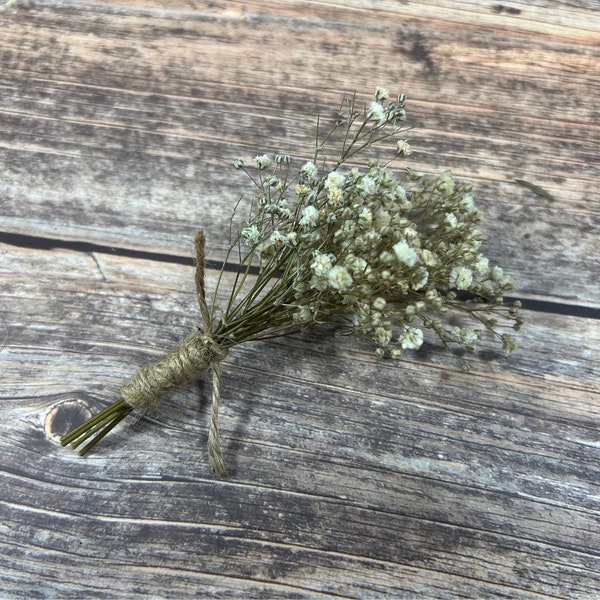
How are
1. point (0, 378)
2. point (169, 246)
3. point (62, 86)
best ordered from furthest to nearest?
point (62, 86), point (169, 246), point (0, 378)

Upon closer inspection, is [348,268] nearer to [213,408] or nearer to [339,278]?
[339,278]

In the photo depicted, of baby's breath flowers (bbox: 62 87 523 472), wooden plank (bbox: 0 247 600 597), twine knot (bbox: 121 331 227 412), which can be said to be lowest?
wooden plank (bbox: 0 247 600 597)

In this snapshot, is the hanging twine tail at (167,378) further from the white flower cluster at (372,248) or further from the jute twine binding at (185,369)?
the white flower cluster at (372,248)

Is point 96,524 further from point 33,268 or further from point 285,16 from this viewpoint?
point 285,16

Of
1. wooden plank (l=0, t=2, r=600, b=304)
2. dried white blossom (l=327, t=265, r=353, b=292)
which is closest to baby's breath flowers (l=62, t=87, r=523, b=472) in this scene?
dried white blossom (l=327, t=265, r=353, b=292)

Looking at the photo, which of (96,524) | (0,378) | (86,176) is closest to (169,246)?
(86,176)

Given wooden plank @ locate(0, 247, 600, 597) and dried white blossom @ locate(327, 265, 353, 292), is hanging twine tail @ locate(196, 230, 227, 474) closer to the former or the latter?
wooden plank @ locate(0, 247, 600, 597)
